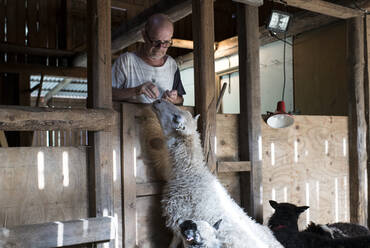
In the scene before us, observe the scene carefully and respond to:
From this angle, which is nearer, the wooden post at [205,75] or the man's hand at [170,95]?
the man's hand at [170,95]

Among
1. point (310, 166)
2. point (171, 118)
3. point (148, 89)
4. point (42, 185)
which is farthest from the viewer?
point (310, 166)

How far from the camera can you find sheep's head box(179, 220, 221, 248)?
94.7 inches

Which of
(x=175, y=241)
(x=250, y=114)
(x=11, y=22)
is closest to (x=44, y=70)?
(x=11, y=22)

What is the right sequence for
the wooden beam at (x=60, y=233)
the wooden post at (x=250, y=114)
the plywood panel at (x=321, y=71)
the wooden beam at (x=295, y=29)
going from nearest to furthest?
1. the wooden beam at (x=60, y=233)
2. the wooden post at (x=250, y=114)
3. the wooden beam at (x=295, y=29)
4. the plywood panel at (x=321, y=71)

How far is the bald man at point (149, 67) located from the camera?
3.24m

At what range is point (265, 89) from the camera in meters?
8.41

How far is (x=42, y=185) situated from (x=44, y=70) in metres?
5.97

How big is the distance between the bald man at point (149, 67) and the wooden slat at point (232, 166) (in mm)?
717

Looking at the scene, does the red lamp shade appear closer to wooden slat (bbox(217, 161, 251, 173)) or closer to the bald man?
wooden slat (bbox(217, 161, 251, 173))

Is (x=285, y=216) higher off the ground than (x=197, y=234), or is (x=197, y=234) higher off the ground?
(x=197, y=234)

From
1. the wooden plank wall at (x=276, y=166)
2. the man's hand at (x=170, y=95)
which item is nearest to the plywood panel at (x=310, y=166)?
the wooden plank wall at (x=276, y=166)

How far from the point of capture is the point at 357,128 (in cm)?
459

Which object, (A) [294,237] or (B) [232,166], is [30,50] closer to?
(B) [232,166]

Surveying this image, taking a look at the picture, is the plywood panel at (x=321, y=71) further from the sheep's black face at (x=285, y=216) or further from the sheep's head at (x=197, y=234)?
the sheep's head at (x=197, y=234)
